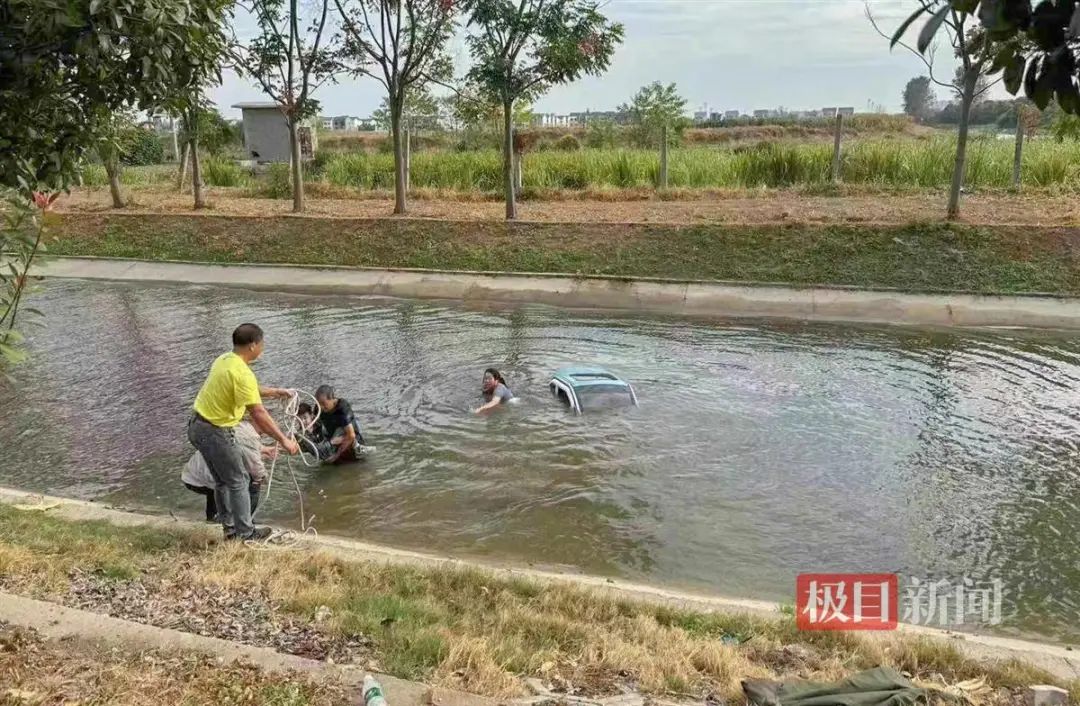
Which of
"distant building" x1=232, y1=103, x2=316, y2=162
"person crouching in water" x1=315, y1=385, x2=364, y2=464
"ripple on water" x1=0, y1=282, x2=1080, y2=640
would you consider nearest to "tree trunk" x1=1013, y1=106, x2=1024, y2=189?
"ripple on water" x1=0, y1=282, x2=1080, y2=640

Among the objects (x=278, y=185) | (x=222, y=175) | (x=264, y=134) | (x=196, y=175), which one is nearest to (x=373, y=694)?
(x=196, y=175)

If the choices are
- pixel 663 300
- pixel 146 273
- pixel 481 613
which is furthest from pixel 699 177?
pixel 481 613

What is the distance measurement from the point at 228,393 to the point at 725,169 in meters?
21.0

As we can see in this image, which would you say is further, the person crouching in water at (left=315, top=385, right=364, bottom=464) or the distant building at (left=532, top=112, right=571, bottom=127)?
the distant building at (left=532, top=112, right=571, bottom=127)

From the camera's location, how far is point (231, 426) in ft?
22.1

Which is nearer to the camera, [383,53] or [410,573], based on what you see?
[410,573]

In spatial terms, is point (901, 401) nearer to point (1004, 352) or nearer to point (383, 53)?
point (1004, 352)

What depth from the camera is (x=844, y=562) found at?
664cm

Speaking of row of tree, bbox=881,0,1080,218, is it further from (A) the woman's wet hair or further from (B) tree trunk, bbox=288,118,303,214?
(B) tree trunk, bbox=288,118,303,214

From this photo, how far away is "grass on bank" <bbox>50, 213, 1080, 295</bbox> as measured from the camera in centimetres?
1585

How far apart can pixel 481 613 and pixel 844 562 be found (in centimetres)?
309

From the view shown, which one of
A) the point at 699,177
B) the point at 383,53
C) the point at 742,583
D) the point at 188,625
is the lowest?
the point at 742,583

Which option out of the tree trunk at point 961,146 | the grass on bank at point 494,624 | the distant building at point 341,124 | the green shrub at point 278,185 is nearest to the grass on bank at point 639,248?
the tree trunk at point 961,146

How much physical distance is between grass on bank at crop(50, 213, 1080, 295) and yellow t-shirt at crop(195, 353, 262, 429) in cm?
946
